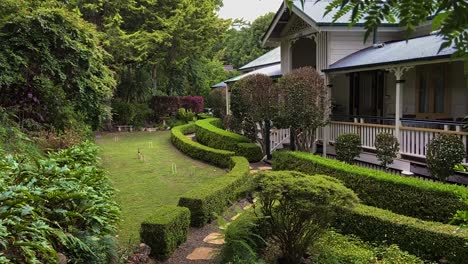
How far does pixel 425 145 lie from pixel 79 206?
835 cm

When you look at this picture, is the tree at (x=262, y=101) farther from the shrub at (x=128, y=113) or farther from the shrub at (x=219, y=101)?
the shrub at (x=128, y=113)

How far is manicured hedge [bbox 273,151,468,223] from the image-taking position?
6367mm

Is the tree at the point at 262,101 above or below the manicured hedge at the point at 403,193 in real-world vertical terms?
above

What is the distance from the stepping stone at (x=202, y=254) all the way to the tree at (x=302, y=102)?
634 centimetres

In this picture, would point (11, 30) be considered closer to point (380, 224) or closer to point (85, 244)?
point (85, 244)

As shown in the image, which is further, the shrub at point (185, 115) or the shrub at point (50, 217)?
the shrub at point (185, 115)

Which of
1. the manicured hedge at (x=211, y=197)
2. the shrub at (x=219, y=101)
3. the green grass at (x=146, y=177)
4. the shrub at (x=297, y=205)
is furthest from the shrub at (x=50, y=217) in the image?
the shrub at (x=219, y=101)

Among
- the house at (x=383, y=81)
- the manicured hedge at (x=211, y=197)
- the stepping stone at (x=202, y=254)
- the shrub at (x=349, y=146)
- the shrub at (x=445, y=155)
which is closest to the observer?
the stepping stone at (x=202, y=254)

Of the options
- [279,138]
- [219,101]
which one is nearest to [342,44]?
[279,138]

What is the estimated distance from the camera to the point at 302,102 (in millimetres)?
11594

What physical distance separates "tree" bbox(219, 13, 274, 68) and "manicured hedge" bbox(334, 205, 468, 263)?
131 ft

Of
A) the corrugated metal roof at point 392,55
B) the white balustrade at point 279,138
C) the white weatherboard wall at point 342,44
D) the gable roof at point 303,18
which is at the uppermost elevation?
the gable roof at point 303,18

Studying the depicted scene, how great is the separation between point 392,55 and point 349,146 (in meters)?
2.80

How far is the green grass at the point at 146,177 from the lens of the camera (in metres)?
7.86
